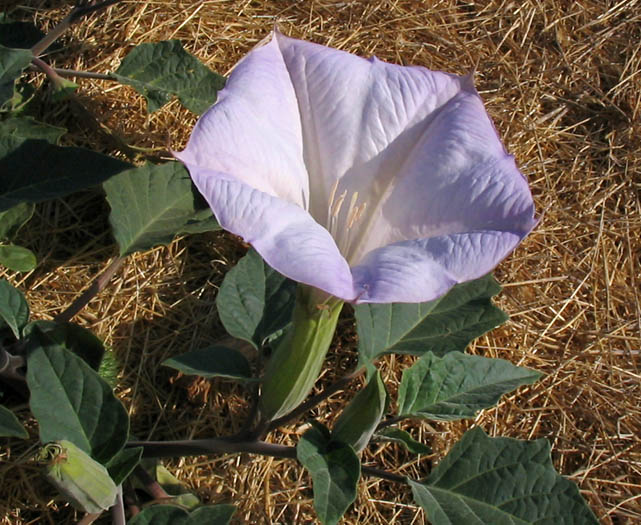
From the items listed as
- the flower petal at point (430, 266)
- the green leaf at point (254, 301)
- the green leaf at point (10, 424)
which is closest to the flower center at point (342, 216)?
the flower petal at point (430, 266)

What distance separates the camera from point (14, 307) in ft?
3.18

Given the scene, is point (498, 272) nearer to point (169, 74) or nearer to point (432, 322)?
point (432, 322)

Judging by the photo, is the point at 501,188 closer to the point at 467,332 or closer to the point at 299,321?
the point at 299,321

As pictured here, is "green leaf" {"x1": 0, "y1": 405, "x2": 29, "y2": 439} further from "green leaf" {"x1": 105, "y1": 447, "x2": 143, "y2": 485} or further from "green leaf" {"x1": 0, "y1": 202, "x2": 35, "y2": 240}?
"green leaf" {"x1": 0, "y1": 202, "x2": 35, "y2": 240}

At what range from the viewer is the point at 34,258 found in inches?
43.8

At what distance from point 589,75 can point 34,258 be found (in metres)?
1.09

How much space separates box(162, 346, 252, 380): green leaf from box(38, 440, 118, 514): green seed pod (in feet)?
0.54

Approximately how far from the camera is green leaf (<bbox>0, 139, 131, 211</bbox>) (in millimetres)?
1010

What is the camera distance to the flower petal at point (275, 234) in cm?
59

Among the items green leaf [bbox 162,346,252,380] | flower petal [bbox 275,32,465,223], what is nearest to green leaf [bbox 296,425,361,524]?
green leaf [bbox 162,346,252,380]

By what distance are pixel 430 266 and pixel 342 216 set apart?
228mm

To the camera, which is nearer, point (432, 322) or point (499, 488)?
point (499, 488)

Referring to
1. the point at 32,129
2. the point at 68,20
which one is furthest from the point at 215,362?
the point at 68,20

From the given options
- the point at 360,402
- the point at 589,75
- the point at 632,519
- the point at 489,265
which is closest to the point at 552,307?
the point at 632,519
